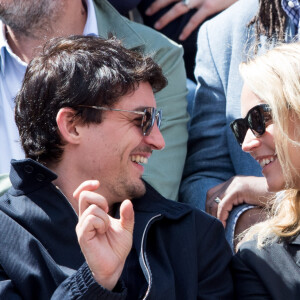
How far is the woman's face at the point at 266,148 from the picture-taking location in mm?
2768

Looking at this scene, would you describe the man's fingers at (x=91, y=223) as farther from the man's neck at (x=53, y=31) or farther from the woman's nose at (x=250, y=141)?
the man's neck at (x=53, y=31)

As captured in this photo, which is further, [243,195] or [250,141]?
[243,195]

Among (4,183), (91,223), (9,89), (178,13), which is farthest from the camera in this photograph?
(178,13)

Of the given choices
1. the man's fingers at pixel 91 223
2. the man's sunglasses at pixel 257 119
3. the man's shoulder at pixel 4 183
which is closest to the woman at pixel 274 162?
the man's sunglasses at pixel 257 119

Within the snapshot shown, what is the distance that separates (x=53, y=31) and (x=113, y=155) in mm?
1284

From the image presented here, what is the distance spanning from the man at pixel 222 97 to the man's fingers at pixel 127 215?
1.04 m

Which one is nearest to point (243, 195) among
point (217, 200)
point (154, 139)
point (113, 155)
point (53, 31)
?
point (217, 200)

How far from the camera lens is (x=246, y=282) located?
2.70 meters

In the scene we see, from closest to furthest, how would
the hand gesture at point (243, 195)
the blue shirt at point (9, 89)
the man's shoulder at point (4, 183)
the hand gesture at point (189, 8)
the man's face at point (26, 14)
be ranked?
the man's shoulder at point (4, 183) < the hand gesture at point (243, 195) < the blue shirt at point (9, 89) < the man's face at point (26, 14) < the hand gesture at point (189, 8)

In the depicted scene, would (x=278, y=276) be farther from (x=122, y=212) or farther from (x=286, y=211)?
(x=122, y=212)

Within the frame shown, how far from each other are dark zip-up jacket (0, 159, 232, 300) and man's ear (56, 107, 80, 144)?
0.68 feet

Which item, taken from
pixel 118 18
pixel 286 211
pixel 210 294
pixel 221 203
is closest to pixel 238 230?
pixel 221 203

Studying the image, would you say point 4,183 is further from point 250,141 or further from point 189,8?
point 189,8

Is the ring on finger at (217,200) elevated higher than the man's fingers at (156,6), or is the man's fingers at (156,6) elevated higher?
the man's fingers at (156,6)
